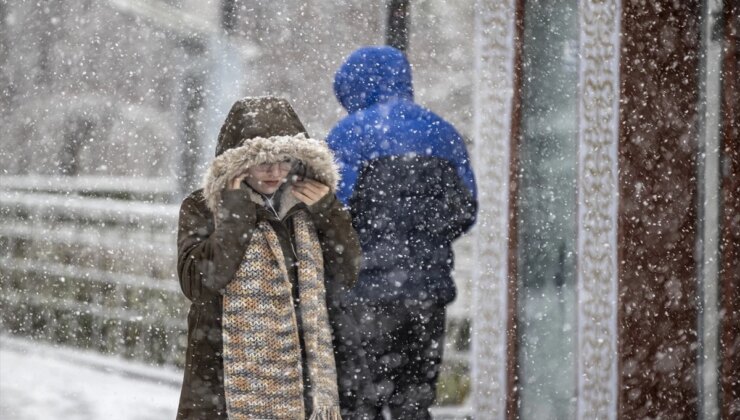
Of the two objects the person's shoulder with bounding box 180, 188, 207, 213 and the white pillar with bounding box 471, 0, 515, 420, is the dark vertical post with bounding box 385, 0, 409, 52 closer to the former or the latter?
the white pillar with bounding box 471, 0, 515, 420

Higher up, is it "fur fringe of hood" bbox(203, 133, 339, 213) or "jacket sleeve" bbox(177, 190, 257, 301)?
"fur fringe of hood" bbox(203, 133, 339, 213)

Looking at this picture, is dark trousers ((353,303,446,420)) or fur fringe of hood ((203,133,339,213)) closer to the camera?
fur fringe of hood ((203,133,339,213))

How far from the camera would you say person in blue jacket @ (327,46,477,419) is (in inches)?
109

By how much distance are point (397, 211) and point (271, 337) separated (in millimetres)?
679

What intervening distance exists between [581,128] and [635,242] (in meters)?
0.45

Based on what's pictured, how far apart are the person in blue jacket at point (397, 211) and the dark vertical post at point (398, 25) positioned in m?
1.22

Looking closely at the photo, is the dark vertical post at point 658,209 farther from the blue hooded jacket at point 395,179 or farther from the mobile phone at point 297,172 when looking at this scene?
the mobile phone at point 297,172

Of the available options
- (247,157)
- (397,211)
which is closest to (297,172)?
(247,157)

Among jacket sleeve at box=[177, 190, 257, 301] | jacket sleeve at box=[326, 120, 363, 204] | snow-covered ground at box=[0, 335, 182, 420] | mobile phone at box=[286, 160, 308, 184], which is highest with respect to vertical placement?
jacket sleeve at box=[326, 120, 363, 204]

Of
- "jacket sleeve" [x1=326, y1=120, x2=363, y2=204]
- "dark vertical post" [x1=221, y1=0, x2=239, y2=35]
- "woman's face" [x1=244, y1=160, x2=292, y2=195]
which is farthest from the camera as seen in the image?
"dark vertical post" [x1=221, y1=0, x2=239, y2=35]

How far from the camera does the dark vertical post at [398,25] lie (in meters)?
4.06

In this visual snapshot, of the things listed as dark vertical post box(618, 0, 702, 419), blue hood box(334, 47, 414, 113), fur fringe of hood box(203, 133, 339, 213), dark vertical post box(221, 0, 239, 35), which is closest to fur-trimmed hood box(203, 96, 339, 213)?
fur fringe of hood box(203, 133, 339, 213)

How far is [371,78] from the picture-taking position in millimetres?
2799

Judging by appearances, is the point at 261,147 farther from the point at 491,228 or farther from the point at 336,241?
the point at 491,228
